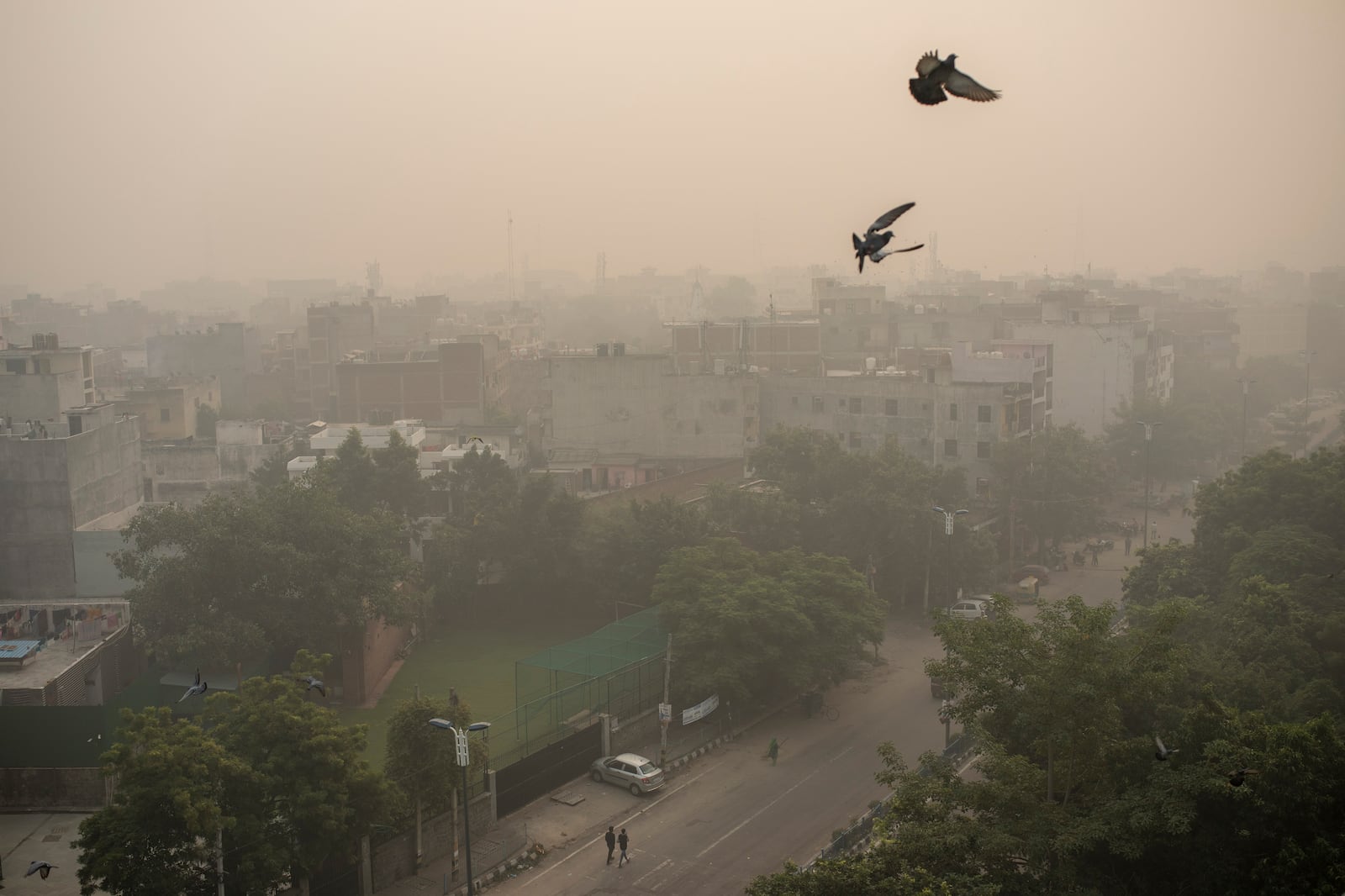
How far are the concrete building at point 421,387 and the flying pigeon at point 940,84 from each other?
54.7m

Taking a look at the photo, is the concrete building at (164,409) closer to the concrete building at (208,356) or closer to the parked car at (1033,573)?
the concrete building at (208,356)

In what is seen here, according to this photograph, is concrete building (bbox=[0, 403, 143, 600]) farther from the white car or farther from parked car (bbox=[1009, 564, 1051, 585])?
parked car (bbox=[1009, 564, 1051, 585])

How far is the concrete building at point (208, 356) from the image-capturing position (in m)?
73.7

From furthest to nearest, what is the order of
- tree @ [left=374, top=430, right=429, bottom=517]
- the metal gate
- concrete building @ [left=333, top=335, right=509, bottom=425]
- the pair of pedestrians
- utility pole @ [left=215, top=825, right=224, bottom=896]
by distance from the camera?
concrete building @ [left=333, top=335, right=509, bottom=425], tree @ [left=374, top=430, right=429, bottom=517], the metal gate, the pair of pedestrians, utility pole @ [left=215, top=825, right=224, bottom=896]

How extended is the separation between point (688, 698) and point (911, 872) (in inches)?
464

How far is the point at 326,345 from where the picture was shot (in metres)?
71.6

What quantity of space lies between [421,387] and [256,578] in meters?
35.2

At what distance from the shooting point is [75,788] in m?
21.6

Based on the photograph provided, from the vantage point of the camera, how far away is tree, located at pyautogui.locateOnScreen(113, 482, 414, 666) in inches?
1017

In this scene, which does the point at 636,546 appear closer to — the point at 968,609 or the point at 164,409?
the point at 968,609

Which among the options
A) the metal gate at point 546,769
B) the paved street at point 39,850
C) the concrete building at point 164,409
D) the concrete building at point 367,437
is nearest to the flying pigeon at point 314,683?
the metal gate at point 546,769

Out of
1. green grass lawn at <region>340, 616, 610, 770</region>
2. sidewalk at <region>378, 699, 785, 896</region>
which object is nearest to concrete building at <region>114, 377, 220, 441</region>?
green grass lawn at <region>340, 616, 610, 770</region>

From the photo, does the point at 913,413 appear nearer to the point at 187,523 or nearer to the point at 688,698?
the point at 688,698

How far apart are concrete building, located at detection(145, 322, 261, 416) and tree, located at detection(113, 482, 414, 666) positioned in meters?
47.6
